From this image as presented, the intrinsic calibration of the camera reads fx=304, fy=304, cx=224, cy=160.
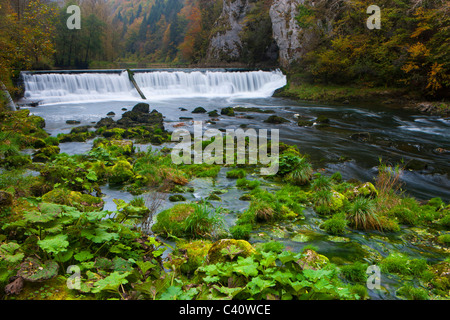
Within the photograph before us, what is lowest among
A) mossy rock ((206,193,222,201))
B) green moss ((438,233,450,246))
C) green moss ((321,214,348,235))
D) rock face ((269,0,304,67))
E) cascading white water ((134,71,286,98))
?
green moss ((438,233,450,246))

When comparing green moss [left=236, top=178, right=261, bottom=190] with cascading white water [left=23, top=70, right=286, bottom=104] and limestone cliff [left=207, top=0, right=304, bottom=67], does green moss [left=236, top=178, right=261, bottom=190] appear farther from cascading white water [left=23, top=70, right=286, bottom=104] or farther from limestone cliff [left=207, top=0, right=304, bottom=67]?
limestone cliff [left=207, top=0, right=304, bottom=67]

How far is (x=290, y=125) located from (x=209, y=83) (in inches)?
685

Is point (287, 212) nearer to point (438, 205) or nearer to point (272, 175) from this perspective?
point (272, 175)

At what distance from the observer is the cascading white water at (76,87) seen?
81.9 ft

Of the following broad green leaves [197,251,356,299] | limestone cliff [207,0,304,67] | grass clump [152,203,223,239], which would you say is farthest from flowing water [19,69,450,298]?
limestone cliff [207,0,304,67]

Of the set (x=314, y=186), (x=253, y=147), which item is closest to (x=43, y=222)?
(x=314, y=186)

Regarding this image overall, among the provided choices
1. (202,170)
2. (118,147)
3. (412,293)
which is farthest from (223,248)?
(118,147)

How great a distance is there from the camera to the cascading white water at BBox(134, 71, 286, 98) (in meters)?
30.8

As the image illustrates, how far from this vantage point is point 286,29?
36500mm

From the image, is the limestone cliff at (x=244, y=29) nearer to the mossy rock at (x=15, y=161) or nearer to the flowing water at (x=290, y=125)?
the flowing water at (x=290, y=125)

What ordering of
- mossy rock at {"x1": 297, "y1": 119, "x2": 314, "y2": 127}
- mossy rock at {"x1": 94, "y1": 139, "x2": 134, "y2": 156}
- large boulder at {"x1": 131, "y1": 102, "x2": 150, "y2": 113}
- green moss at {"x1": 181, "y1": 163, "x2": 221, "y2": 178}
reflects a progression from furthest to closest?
large boulder at {"x1": 131, "y1": 102, "x2": 150, "y2": 113}
mossy rock at {"x1": 297, "y1": 119, "x2": 314, "y2": 127}
mossy rock at {"x1": 94, "y1": 139, "x2": 134, "y2": 156}
green moss at {"x1": 181, "y1": 163, "x2": 221, "y2": 178}

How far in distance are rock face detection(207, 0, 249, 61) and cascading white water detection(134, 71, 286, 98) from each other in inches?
619

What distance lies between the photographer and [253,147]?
39.4ft

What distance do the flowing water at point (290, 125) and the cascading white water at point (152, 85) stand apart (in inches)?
3.1
